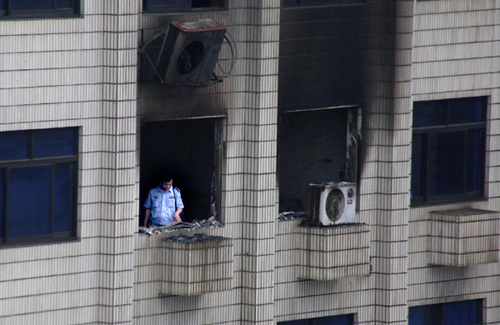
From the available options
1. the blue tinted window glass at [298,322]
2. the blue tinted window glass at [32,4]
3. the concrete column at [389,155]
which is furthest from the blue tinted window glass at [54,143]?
the concrete column at [389,155]

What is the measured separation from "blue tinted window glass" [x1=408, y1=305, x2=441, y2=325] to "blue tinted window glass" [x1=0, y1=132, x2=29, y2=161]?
8803mm

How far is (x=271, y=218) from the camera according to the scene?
1182 inches

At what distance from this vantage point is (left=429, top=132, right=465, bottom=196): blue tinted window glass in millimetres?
32875

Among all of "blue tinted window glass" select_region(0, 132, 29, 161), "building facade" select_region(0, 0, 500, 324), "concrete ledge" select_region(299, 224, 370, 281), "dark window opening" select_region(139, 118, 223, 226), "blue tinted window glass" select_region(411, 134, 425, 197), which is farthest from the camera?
"blue tinted window glass" select_region(411, 134, 425, 197)

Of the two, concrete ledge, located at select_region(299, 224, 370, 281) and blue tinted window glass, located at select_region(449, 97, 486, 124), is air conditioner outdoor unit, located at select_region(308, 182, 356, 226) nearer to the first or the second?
concrete ledge, located at select_region(299, 224, 370, 281)

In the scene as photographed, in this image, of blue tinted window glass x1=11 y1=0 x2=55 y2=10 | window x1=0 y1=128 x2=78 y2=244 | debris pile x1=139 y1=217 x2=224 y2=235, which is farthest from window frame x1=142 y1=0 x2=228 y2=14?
debris pile x1=139 y1=217 x2=224 y2=235

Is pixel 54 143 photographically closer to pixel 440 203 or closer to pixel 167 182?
pixel 167 182

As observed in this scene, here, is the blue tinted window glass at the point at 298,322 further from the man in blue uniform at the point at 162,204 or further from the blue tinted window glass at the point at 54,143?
Result: the blue tinted window glass at the point at 54,143

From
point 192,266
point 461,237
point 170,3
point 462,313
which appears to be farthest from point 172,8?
point 462,313

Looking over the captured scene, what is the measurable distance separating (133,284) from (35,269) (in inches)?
71.9

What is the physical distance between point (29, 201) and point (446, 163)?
8.89 metres

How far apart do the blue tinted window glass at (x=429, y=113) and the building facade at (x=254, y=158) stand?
4 cm

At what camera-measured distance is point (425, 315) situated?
3316 centimetres

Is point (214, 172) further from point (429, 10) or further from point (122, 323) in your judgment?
point (429, 10)
